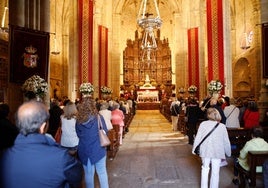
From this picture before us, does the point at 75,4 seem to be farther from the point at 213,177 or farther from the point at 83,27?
the point at 213,177

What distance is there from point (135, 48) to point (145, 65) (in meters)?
2.59

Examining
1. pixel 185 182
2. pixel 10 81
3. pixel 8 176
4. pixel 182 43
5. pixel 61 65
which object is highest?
pixel 182 43

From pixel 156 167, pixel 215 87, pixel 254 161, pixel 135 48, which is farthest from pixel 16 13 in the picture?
pixel 135 48

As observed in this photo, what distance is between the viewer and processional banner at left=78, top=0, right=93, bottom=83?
15.5 meters

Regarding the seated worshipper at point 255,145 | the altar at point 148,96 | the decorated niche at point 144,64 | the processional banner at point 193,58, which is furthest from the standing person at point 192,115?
the decorated niche at point 144,64

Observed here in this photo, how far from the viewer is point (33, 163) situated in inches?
86.7

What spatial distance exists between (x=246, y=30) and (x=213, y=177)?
22.6 m

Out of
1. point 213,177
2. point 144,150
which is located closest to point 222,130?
point 213,177

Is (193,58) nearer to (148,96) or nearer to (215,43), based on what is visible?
(215,43)

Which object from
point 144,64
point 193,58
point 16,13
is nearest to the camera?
point 16,13

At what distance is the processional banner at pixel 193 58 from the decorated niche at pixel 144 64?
57.6 feet

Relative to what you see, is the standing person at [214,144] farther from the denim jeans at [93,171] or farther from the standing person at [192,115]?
the standing person at [192,115]

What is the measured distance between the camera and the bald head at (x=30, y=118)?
2.28 m

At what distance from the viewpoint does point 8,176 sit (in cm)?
224
